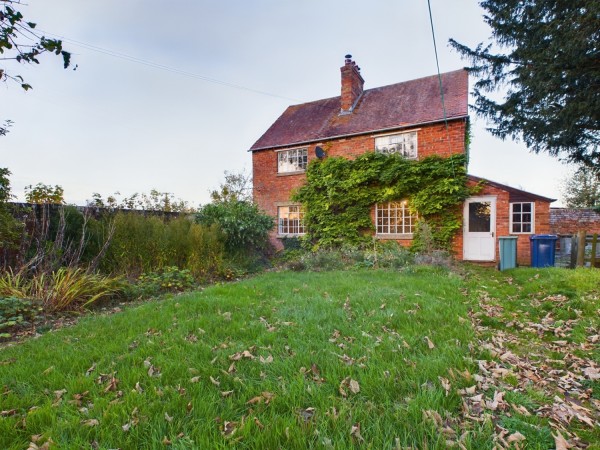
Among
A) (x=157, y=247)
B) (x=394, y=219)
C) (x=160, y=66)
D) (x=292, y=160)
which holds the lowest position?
(x=157, y=247)

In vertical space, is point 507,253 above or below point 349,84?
below

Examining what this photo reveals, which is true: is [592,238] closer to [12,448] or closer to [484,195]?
[484,195]

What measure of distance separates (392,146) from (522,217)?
552 centimetres

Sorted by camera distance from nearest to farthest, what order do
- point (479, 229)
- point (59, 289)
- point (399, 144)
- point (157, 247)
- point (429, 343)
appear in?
point (429, 343) → point (59, 289) → point (157, 247) → point (479, 229) → point (399, 144)

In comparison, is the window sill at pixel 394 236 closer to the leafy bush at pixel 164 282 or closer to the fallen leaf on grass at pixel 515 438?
the leafy bush at pixel 164 282

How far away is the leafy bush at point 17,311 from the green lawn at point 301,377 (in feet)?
3.16

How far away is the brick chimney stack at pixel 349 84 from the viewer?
14.2 m

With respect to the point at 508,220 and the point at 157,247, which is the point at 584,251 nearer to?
the point at 508,220

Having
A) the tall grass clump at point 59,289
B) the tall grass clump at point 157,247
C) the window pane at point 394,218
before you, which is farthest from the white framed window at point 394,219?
the tall grass clump at point 59,289

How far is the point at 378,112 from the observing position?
13.6m

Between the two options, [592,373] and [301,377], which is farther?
[592,373]

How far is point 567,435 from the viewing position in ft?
5.82

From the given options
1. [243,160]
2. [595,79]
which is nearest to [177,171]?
[243,160]

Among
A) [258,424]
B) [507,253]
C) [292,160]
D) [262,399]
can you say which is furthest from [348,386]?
[292,160]
